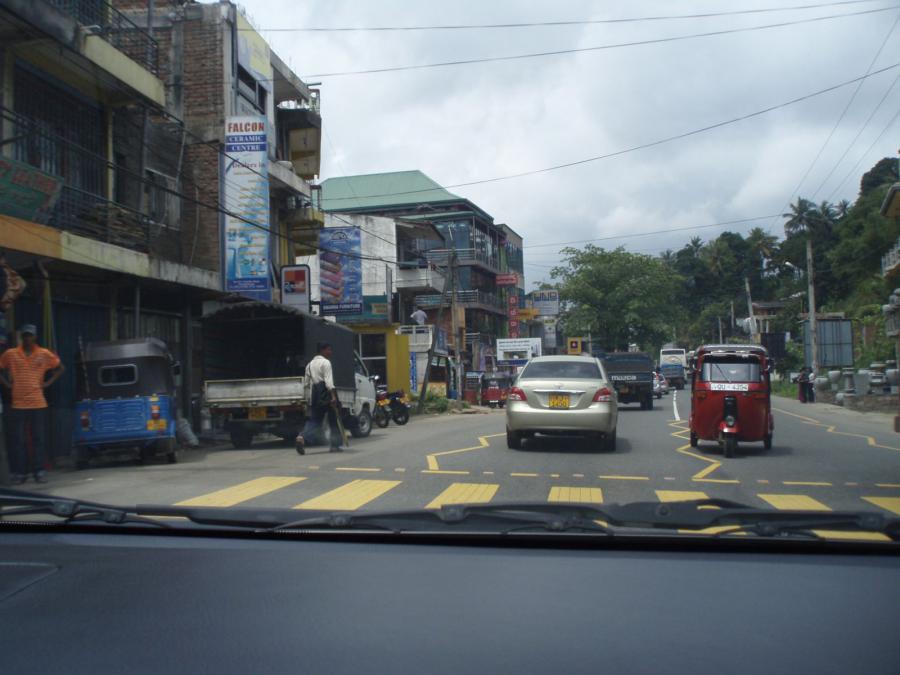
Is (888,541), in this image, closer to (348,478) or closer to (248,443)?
(348,478)

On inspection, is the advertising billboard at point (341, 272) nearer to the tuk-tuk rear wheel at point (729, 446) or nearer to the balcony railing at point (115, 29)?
the balcony railing at point (115, 29)

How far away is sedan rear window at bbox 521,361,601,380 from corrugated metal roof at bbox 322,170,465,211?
43605 mm

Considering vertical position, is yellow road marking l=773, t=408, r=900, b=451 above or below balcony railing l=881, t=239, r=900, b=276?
below

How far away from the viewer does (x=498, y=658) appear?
2.46 meters

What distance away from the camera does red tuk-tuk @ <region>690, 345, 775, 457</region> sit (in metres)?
13.1

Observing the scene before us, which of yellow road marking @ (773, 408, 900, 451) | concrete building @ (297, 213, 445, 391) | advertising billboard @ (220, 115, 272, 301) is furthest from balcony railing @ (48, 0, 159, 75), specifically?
concrete building @ (297, 213, 445, 391)

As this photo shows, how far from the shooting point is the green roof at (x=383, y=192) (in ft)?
186

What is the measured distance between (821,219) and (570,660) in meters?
79.2

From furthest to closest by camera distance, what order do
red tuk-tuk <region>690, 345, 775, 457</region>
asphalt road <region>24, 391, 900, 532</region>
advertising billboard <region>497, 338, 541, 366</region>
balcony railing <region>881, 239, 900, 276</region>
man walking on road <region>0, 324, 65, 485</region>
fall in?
advertising billboard <region>497, 338, 541, 366</region> → balcony railing <region>881, 239, 900, 276</region> → red tuk-tuk <region>690, 345, 775, 457</region> → man walking on road <region>0, 324, 65, 485</region> → asphalt road <region>24, 391, 900, 532</region>

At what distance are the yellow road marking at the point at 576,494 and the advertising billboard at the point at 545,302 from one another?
195 feet

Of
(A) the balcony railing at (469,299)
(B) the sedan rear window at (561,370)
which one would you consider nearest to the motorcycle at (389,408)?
(B) the sedan rear window at (561,370)

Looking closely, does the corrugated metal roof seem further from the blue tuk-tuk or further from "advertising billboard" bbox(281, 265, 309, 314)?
the blue tuk-tuk

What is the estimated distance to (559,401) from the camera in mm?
12992

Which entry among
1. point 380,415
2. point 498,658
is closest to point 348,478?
point 498,658
